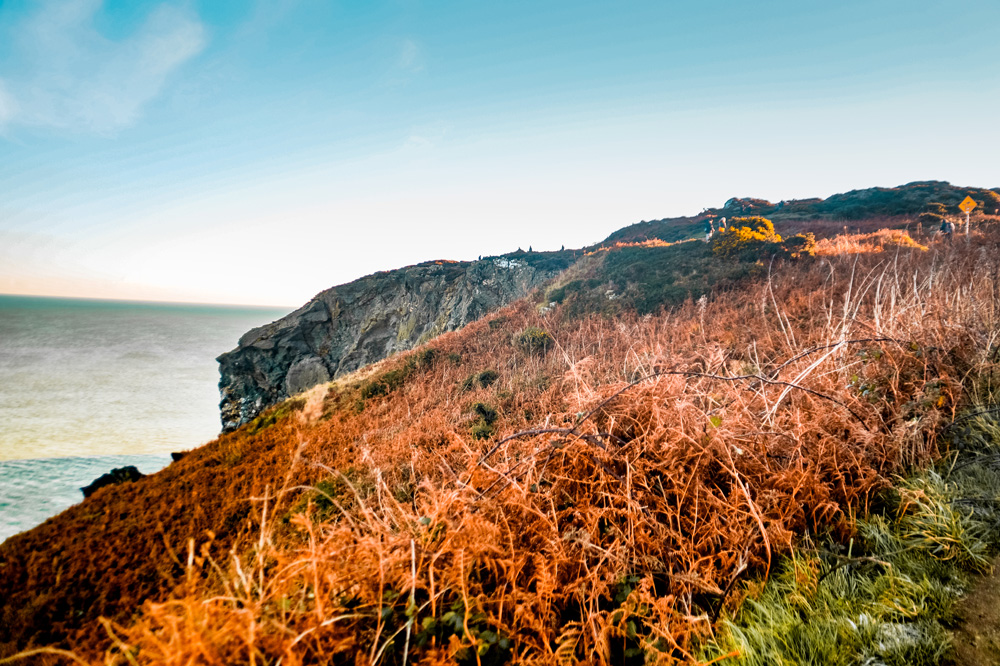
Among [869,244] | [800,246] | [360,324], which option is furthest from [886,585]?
[360,324]

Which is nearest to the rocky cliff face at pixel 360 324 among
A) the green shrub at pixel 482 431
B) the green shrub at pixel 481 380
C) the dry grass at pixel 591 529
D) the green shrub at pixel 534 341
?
the green shrub at pixel 534 341

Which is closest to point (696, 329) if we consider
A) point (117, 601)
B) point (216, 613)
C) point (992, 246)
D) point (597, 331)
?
point (597, 331)

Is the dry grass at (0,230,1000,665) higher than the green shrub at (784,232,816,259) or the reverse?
the reverse

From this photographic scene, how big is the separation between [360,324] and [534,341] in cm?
1737

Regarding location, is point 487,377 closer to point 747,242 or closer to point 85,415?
point 747,242

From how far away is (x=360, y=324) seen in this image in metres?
24.4

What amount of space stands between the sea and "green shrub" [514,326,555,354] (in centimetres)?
1177

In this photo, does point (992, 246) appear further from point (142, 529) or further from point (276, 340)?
point (276, 340)

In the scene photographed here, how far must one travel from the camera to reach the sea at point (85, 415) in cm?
1126

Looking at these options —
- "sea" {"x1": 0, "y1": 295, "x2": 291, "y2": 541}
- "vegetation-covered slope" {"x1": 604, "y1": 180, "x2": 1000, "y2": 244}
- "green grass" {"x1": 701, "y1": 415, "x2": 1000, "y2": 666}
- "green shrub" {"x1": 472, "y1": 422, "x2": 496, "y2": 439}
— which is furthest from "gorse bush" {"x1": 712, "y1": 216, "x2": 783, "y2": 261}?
"sea" {"x1": 0, "y1": 295, "x2": 291, "y2": 541}

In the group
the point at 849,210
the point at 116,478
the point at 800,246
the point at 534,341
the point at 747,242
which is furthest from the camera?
the point at 849,210

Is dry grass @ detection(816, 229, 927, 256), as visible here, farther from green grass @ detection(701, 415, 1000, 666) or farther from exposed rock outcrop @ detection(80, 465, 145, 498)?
exposed rock outcrop @ detection(80, 465, 145, 498)

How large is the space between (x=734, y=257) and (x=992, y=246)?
209 inches

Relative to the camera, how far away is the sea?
11258mm
